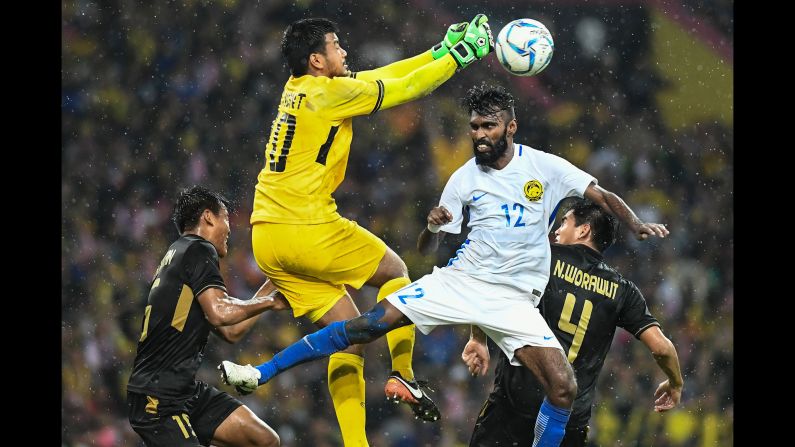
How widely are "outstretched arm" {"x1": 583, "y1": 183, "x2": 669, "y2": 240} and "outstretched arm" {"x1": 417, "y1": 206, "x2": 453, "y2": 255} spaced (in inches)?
28.3

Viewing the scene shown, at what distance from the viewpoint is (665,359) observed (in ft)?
19.2

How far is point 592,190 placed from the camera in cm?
→ 564

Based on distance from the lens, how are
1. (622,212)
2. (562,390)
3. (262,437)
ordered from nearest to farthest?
(562,390) < (622,212) < (262,437)

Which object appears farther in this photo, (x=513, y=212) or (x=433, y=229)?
(x=433, y=229)

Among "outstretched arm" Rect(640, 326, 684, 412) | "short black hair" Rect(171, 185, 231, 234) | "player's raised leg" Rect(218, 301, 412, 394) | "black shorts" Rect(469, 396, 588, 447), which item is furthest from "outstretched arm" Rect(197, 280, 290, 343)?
"outstretched arm" Rect(640, 326, 684, 412)

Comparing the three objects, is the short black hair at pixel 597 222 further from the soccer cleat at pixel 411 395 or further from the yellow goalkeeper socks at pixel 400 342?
the soccer cleat at pixel 411 395

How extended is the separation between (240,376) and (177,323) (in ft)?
1.62

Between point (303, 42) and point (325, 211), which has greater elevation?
point (303, 42)

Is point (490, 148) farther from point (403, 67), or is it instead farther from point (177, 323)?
point (177, 323)

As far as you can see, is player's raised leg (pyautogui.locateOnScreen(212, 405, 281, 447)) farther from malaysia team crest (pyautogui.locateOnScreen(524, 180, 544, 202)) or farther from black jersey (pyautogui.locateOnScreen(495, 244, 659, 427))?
malaysia team crest (pyautogui.locateOnScreen(524, 180, 544, 202))

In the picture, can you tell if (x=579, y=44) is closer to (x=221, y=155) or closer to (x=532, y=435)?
(x=221, y=155)

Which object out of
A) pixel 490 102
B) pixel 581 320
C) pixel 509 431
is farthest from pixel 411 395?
pixel 490 102

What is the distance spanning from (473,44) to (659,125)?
10.00ft
